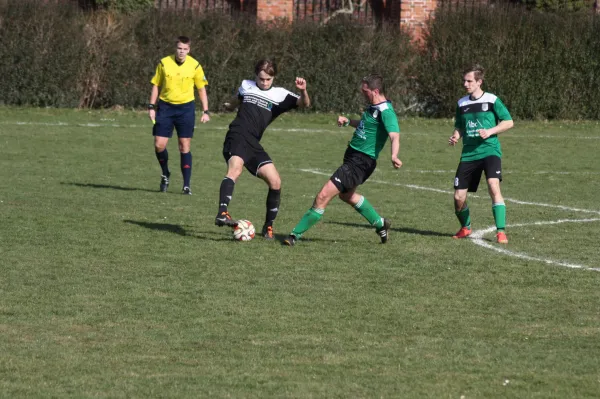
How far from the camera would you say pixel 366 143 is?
11289 mm

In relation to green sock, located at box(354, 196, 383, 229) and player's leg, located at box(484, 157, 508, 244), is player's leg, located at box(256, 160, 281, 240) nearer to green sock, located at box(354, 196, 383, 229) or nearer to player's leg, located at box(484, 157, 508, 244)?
green sock, located at box(354, 196, 383, 229)

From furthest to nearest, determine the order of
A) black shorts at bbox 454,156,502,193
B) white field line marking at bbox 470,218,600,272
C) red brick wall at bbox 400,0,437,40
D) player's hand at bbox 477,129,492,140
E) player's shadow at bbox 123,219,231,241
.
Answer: red brick wall at bbox 400,0,437,40 < black shorts at bbox 454,156,502,193 < player's shadow at bbox 123,219,231,241 < player's hand at bbox 477,129,492,140 < white field line marking at bbox 470,218,600,272

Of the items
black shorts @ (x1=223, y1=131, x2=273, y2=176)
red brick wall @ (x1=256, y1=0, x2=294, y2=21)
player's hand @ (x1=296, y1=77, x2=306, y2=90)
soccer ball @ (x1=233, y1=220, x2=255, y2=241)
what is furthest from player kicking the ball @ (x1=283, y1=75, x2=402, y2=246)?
red brick wall @ (x1=256, y1=0, x2=294, y2=21)

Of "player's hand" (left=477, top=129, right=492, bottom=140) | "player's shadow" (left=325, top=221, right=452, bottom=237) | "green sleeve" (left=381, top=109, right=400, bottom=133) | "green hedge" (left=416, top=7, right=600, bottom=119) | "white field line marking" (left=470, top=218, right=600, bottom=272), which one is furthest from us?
"green hedge" (left=416, top=7, right=600, bottom=119)

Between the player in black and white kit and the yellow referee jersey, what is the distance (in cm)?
385

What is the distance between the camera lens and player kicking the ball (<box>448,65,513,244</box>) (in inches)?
463

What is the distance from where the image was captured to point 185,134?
1580cm

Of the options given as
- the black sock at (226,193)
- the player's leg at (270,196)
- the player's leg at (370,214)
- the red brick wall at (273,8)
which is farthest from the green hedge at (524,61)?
the black sock at (226,193)

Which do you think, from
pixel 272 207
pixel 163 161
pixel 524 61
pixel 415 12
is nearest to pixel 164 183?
pixel 163 161

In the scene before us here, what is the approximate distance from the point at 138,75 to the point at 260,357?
22.9 m

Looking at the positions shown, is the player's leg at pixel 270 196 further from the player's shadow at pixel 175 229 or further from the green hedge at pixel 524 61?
the green hedge at pixel 524 61

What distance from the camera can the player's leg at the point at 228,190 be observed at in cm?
1101

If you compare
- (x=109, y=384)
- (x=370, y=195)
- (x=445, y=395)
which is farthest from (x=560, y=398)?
(x=370, y=195)

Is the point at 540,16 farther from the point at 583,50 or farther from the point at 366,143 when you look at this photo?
the point at 366,143
